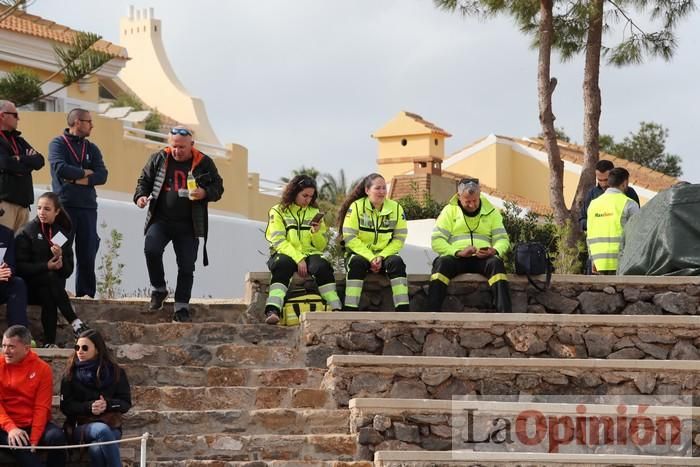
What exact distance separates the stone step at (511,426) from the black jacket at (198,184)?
2.50m

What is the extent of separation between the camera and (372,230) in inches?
483

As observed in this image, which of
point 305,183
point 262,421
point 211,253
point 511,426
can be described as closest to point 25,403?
point 262,421

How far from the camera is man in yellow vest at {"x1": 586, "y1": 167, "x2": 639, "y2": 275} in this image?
13367 mm

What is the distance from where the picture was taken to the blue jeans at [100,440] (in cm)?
941

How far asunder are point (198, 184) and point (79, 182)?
1159 millimetres

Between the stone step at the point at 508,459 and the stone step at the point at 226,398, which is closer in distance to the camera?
the stone step at the point at 508,459

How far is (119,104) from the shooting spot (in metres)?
42.6

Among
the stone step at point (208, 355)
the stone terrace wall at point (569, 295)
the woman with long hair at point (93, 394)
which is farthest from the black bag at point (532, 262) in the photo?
the woman with long hair at point (93, 394)

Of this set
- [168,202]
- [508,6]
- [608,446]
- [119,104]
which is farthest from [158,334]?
[119,104]

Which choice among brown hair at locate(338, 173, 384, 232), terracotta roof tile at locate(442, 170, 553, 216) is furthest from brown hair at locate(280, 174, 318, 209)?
terracotta roof tile at locate(442, 170, 553, 216)

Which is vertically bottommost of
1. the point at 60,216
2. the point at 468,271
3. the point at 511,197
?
the point at 468,271

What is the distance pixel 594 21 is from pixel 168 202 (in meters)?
8.37

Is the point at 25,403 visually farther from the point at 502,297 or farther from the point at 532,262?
the point at 532,262

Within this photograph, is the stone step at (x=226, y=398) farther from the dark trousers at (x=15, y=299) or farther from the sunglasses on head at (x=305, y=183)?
the sunglasses on head at (x=305, y=183)
